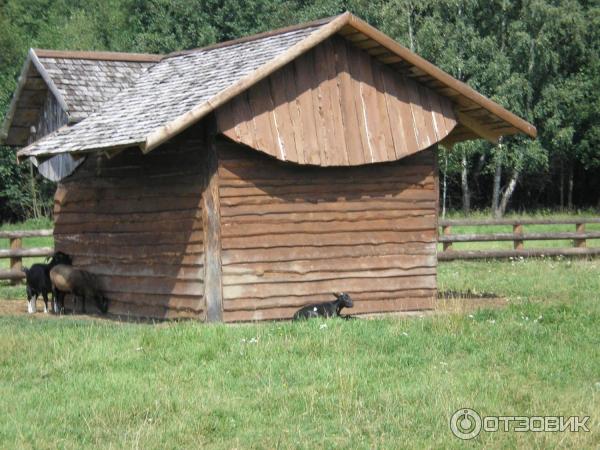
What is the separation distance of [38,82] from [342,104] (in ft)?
23.8

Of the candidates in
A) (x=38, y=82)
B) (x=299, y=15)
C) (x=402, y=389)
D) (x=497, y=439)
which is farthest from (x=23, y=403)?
(x=299, y=15)

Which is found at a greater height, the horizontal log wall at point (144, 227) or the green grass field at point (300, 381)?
the horizontal log wall at point (144, 227)

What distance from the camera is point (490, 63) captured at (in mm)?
46156

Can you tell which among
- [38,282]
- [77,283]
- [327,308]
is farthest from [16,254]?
[327,308]

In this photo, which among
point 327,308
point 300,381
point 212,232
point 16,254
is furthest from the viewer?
point 16,254

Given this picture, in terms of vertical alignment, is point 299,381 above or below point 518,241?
below

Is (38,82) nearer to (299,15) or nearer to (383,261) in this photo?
(383,261)

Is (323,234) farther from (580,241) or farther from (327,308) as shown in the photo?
→ (580,241)

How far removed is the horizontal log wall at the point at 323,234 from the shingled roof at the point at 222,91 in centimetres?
114

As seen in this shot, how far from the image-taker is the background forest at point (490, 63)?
46938 mm

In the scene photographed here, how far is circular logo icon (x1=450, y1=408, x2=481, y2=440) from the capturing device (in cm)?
954
